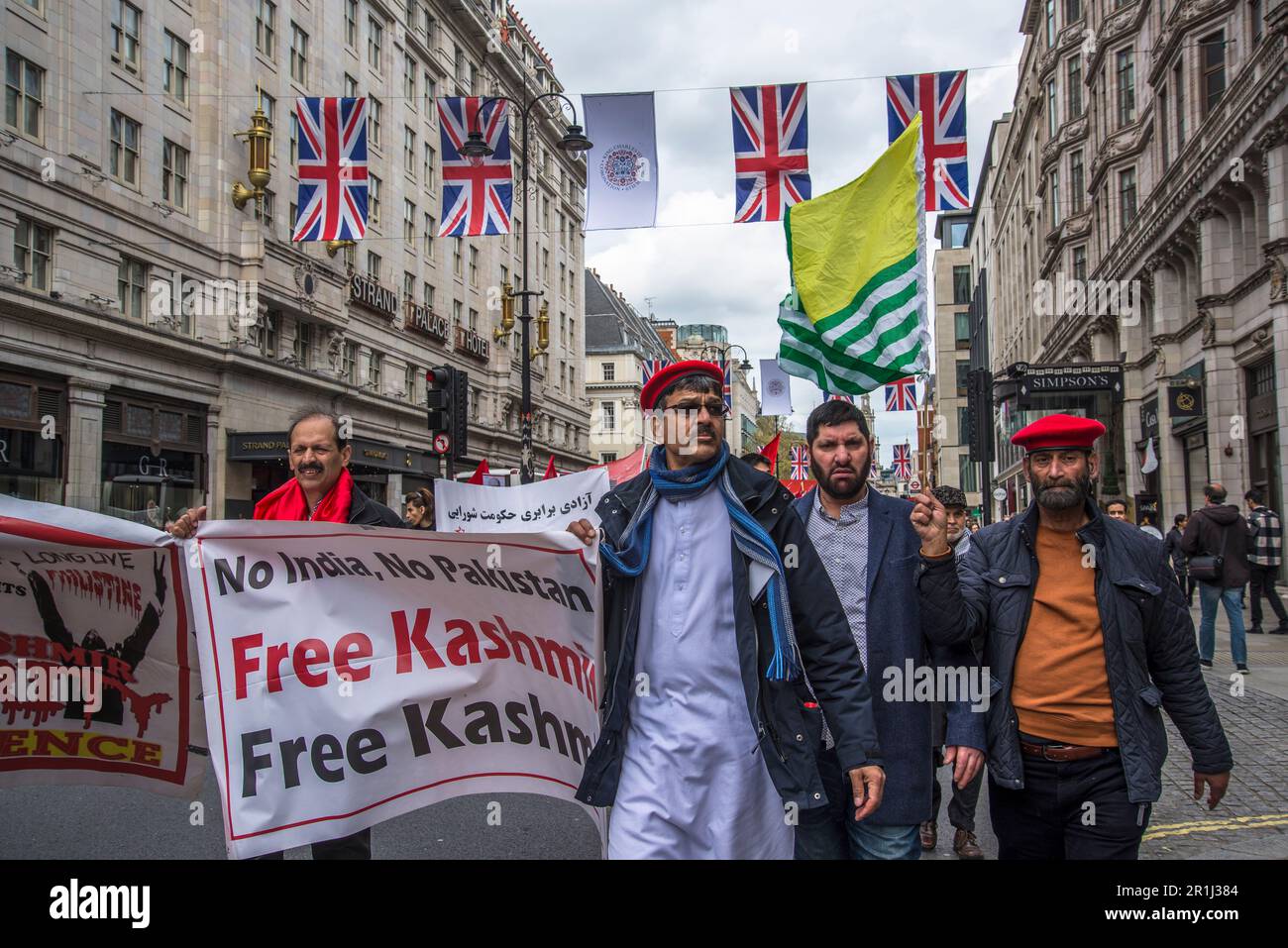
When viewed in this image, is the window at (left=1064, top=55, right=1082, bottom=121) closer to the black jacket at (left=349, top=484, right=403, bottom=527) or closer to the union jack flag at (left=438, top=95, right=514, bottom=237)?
the union jack flag at (left=438, top=95, right=514, bottom=237)

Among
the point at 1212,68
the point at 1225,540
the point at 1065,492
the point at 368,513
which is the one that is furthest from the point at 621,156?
the point at 1212,68

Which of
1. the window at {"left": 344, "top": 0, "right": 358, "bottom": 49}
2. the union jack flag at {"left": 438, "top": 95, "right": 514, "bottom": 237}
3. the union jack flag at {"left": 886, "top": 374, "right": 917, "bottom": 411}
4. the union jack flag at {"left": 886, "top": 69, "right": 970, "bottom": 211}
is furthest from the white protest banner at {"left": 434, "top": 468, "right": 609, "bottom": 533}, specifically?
the window at {"left": 344, "top": 0, "right": 358, "bottom": 49}

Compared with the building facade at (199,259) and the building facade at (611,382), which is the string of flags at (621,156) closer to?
the building facade at (199,259)

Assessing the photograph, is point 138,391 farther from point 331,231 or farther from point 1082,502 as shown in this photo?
point 1082,502

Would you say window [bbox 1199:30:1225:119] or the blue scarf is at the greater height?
window [bbox 1199:30:1225:119]

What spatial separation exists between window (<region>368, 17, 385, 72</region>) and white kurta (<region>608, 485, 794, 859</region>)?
39418 mm

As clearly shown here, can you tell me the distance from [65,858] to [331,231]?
12486 millimetres

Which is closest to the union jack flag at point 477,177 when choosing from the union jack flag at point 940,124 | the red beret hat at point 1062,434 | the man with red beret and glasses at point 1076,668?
the union jack flag at point 940,124

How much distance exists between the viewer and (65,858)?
509 cm

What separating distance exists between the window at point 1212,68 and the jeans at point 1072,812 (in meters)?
22.8

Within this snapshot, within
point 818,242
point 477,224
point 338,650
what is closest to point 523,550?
point 338,650

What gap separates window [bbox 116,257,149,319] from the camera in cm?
2439

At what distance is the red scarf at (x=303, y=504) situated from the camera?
14.1 feet

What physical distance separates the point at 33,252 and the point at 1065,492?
2353 centimetres
